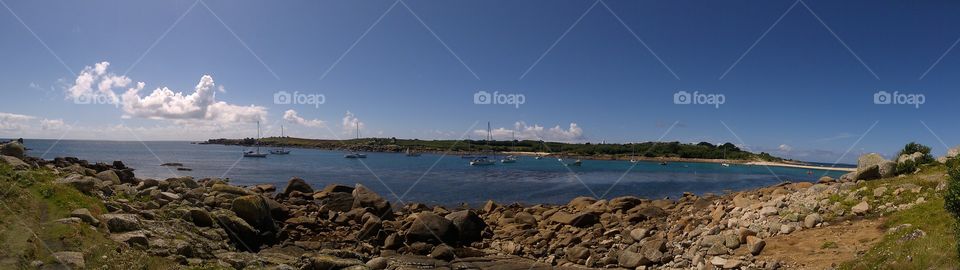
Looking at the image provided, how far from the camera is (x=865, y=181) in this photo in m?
18.4

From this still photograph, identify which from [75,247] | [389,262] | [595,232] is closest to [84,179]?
[75,247]

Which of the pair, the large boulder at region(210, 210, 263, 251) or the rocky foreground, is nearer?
the rocky foreground

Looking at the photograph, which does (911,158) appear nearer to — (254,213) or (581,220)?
(581,220)

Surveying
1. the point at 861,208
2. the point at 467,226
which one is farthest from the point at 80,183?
the point at 861,208

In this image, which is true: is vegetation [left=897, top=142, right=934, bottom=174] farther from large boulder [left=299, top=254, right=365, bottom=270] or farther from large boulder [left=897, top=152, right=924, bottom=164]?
large boulder [left=299, top=254, right=365, bottom=270]

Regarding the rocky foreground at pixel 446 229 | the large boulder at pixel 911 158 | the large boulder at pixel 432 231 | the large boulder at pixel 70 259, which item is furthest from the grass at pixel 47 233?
the large boulder at pixel 911 158

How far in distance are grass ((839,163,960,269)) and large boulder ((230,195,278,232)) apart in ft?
68.4

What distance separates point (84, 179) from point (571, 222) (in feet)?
64.9

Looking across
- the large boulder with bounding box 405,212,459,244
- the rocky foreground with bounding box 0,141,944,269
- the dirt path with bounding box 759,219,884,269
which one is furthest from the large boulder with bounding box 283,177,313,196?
the dirt path with bounding box 759,219,884,269

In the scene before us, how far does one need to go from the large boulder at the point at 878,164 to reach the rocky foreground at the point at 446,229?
36 cm

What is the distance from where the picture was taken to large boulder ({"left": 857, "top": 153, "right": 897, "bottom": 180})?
754 inches

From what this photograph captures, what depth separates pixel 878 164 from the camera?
19.6 m

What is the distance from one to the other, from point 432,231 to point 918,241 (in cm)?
1621

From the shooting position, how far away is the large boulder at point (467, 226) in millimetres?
22391
